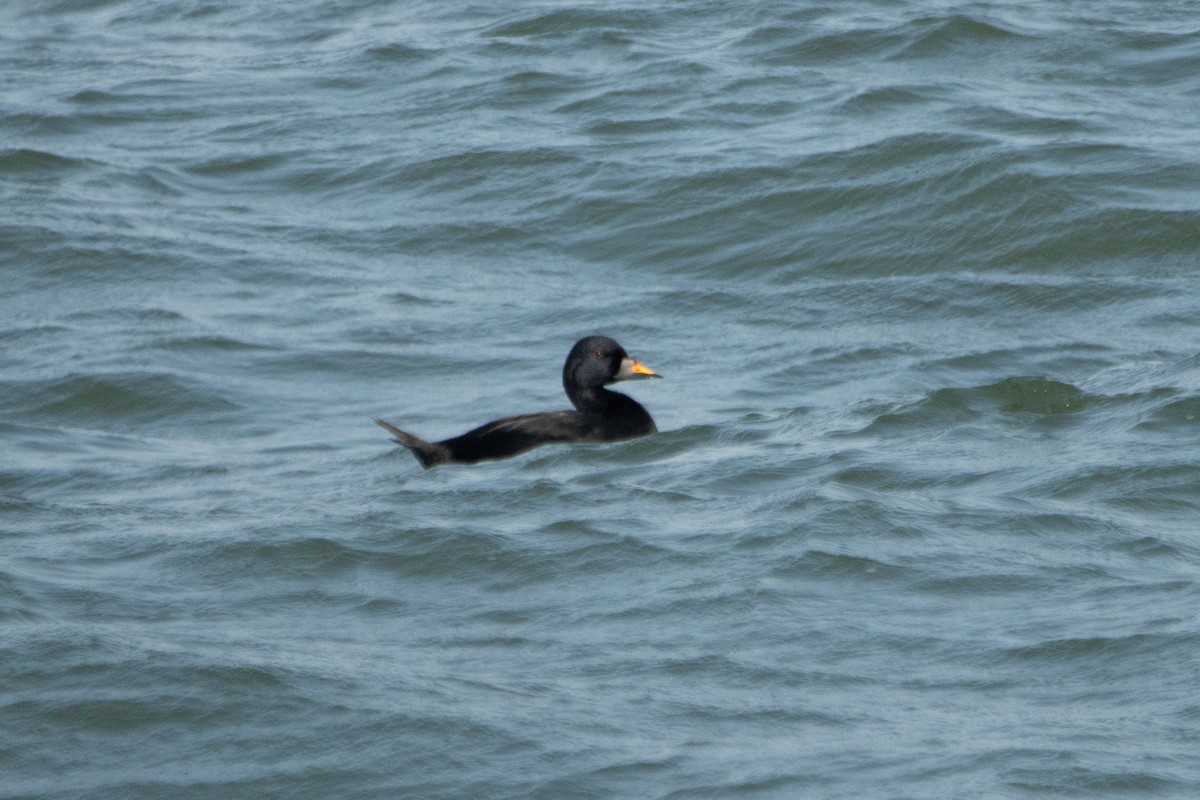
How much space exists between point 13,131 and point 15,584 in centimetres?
783

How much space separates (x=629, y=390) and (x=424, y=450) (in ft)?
5.22

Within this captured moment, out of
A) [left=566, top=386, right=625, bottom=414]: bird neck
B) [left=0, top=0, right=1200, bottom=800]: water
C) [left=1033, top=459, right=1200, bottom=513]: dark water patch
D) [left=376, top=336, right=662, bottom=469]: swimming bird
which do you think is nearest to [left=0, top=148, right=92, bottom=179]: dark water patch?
[left=0, top=0, right=1200, bottom=800]: water

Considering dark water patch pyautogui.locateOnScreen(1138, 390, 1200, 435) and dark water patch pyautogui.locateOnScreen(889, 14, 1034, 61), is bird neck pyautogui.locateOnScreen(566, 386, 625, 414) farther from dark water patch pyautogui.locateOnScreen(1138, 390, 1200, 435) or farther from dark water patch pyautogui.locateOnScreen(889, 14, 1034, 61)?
dark water patch pyautogui.locateOnScreen(889, 14, 1034, 61)

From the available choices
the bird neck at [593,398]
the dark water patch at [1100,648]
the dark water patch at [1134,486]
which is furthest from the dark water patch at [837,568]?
the bird neck at [593,398]

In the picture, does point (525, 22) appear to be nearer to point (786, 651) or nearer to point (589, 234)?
point (589, 234)

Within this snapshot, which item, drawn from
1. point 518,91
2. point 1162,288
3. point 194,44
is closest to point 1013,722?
point 1162,288

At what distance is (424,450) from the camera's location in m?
8.24

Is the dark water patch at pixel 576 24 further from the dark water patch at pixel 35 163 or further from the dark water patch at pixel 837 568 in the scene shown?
the dark water patch at pixel 837 568

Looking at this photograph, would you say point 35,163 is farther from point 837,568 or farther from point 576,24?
point 837,568

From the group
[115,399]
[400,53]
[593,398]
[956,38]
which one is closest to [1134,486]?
[593,398]

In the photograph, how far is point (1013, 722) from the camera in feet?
17.8

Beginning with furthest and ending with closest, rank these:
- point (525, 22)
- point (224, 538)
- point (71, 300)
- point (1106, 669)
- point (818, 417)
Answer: point (525, 22), point (71, 300), point (818, 417), point (224, 538), point (1106, 669)

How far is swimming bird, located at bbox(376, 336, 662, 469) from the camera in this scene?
8305mm

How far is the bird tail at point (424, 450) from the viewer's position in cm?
821
